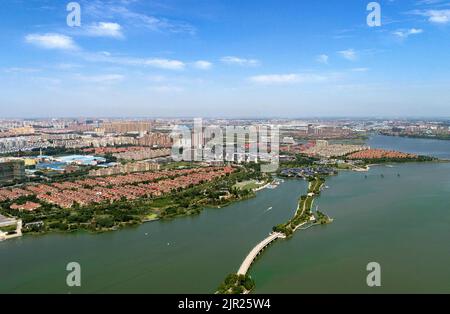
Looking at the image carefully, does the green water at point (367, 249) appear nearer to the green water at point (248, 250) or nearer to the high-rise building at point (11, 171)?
the green water at point (248, 250)

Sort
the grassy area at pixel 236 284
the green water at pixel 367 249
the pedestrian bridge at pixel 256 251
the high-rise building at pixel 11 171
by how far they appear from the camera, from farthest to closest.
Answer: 1. the high-rise building at pixel 11 171
2. the pedestrian bridge at pixel 256 251
3. the green water at pixel 367 249
4. the grassy area at pixel 236 284

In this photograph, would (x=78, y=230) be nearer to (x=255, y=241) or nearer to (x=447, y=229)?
(x=255, y=241)

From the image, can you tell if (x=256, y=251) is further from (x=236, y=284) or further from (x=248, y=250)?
(x=236, y=284)

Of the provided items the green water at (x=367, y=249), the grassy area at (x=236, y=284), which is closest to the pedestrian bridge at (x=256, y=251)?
the green water at (x=367, y=249)

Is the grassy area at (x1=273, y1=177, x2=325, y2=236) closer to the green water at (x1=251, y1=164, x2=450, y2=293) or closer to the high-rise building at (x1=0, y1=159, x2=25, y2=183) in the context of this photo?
the green water at (x1=251, y1=164, x2=450, y2=293)

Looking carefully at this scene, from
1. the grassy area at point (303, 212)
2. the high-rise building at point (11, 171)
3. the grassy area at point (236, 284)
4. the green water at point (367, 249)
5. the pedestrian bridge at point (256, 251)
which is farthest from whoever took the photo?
the high-rise building at point (11, 171)

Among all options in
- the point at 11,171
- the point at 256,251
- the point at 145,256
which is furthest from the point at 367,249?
the point at 11,171
